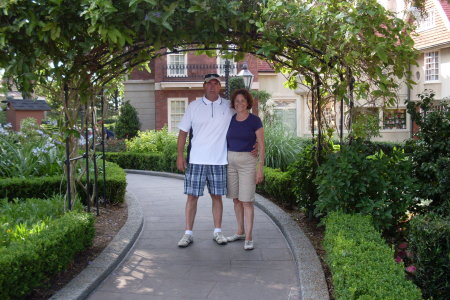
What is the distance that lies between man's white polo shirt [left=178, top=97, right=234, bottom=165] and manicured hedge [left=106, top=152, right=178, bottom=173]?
8630 millimetres

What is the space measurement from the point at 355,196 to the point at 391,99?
1.12 metres

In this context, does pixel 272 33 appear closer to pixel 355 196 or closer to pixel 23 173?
pixel 355 196

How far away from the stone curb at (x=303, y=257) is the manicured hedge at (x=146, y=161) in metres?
6.85

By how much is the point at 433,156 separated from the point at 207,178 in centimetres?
248

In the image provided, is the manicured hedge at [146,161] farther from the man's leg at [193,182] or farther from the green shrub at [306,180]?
the man's leg at [193,182]

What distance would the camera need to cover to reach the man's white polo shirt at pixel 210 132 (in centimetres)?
547

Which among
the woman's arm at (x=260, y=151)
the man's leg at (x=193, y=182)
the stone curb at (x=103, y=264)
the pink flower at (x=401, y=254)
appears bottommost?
the stone curb at (x=103, y=264)

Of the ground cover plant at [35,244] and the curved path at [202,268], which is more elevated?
the ground cover plant at [35,244]

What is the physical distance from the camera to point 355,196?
5227 millimetres

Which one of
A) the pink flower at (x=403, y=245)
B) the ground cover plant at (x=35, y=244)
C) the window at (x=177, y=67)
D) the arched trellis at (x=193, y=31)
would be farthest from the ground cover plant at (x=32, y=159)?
the window at (x=177, y=67)

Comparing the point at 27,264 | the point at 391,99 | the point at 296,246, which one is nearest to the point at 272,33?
the point at 391,99

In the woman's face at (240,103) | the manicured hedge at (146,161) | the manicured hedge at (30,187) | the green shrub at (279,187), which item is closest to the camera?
the woman's face at (240,103)

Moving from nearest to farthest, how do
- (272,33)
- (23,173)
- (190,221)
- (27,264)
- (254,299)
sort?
1. (27,264)
2. (254,299)
3. (272,33)
4. (190,221)
5. (23,173)

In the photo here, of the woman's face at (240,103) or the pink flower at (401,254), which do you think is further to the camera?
the woman's face at (240,103)
